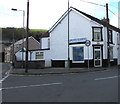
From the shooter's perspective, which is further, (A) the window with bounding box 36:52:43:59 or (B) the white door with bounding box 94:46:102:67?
(A) the window with bounding box 36:52:43:59

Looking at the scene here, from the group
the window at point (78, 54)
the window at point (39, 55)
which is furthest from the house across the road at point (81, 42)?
the window at point (39, 55)

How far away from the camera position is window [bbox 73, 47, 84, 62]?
1230 inches

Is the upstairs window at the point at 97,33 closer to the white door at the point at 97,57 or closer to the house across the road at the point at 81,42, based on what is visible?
the house across the road at the point at 81,42

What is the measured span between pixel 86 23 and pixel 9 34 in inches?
2449

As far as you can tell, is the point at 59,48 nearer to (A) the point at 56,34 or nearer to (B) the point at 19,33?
(A) the point at 56,34

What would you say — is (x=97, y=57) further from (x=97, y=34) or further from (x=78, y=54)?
(x=97, y=34)

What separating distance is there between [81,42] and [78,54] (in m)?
1.71

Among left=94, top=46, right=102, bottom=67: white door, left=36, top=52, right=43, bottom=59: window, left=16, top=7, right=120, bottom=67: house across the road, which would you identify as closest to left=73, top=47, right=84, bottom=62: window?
left=16, top=7, right=120, bottom=67: house across the road

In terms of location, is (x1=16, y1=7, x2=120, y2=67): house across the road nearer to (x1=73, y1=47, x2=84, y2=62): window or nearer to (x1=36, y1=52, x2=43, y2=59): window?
(x1=73, y1=47, x2=84, y2=62): window

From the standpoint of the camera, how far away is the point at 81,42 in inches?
1233

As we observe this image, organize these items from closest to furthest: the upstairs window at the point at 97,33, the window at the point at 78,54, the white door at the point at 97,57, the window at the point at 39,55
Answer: the white door at the point at 97,57, the upstairs window at the point at 97,33, the window at the point at 78,54, the window at the point at 39,55

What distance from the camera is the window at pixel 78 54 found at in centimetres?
3125

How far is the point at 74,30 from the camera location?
3284 centimetres

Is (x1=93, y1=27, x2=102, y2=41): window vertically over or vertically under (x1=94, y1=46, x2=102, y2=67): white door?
over
